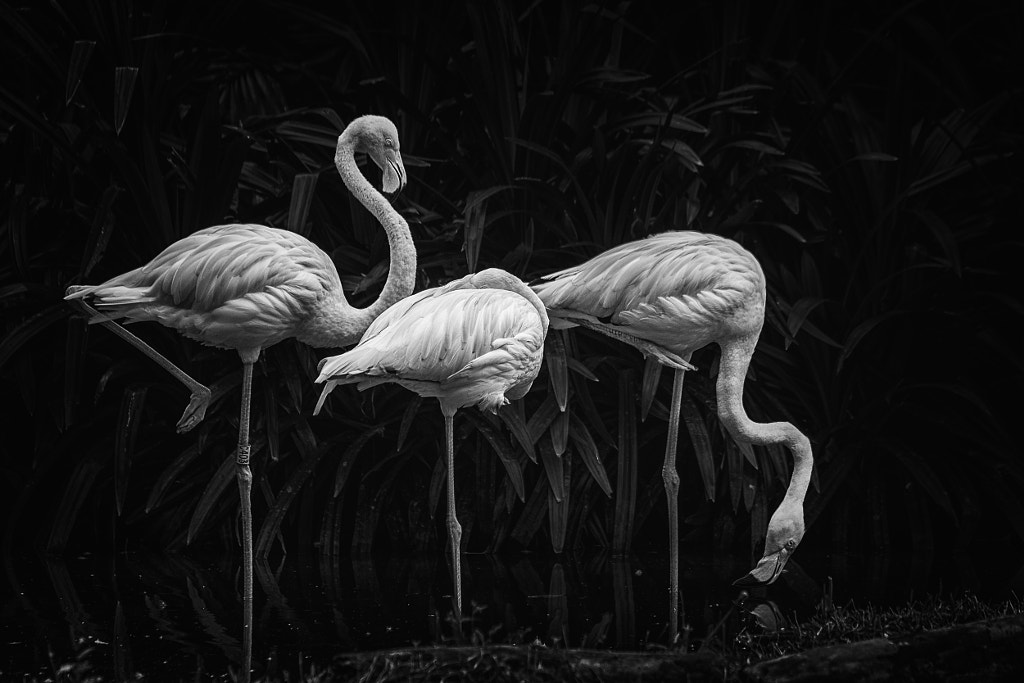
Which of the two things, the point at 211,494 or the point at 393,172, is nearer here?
the point at 393,172

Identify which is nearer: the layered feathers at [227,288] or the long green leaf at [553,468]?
the layered feathers at [227,288]

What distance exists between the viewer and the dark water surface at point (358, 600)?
11.6 feet

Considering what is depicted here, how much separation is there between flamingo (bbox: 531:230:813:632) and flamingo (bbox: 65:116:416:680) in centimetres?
79

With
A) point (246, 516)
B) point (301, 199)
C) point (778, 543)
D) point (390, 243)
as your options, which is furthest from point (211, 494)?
point (778, 543)

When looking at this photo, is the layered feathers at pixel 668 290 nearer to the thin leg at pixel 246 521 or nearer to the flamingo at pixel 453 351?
the flamingo at pixel 453 351

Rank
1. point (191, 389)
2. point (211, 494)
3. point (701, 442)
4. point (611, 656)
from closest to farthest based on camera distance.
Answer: point (611, 656)
point (191, 389)
point (211, 494)
point (701, 442)

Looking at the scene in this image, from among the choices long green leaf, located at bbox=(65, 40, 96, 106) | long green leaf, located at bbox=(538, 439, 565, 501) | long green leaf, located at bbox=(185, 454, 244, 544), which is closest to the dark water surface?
long green leaf, located at bbox=(185, 454, 244, 544)

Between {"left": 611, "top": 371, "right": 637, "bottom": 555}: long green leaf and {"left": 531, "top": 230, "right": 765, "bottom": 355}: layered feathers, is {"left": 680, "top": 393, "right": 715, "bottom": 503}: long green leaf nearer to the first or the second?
{"left": 611, "top": 371, "right": 637, "bottom": 555}: long green leaf

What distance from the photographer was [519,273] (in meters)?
5.32

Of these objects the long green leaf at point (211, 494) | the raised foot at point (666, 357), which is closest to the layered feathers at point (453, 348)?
the raised foot at point (666, 357)

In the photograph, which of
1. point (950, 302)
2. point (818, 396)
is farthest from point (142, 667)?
point (950, 302)

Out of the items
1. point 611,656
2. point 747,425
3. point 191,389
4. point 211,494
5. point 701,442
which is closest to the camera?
point 611,656

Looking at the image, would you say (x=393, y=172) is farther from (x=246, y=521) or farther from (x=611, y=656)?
(x=611, y=656)

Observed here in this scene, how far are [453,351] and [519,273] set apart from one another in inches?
60.7
